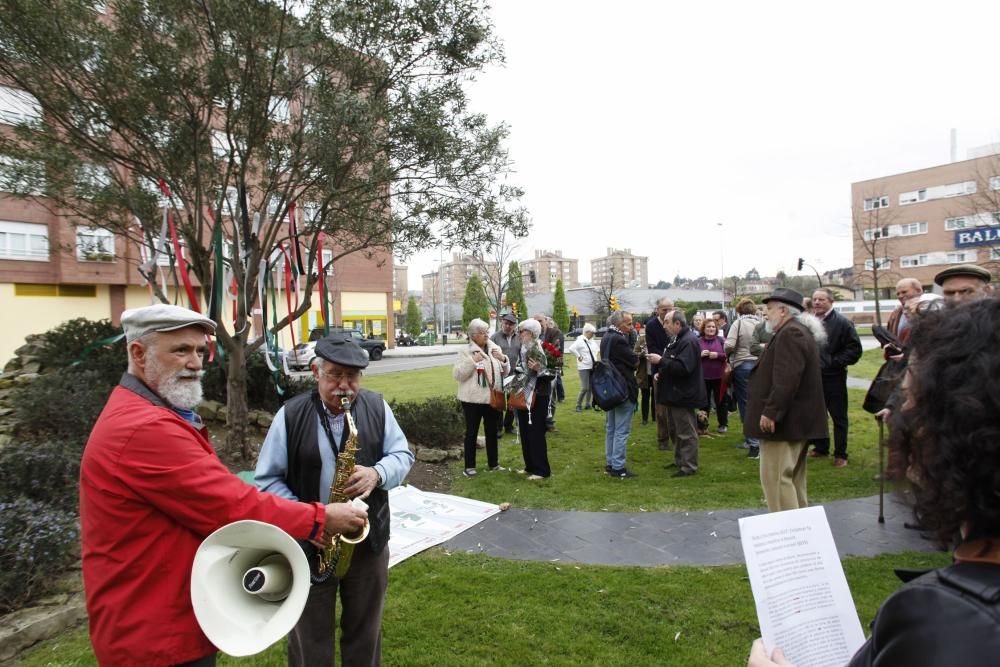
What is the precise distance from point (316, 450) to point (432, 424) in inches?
222

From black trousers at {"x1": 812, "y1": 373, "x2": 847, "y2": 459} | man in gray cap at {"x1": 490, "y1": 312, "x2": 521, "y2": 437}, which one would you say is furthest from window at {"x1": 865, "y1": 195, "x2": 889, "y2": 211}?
man in gray cap at {"x1": 490, "y1": 312, "x2": 521, "y2": 437}

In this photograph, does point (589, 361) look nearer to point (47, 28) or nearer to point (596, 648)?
point (596, 648)

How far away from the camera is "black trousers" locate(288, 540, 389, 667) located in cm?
241

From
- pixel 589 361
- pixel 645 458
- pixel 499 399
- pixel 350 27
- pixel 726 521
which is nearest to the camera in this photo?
pixel 726 521

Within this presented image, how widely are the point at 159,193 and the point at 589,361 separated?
693 cm

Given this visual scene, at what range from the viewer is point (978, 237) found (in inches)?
225

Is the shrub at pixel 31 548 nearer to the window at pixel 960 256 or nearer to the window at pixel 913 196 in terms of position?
the window at pixel 960 256

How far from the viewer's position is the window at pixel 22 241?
23047mm

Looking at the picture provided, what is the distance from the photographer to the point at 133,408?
70.7 inches

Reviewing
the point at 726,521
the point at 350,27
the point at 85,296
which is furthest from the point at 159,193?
the point at 85,296

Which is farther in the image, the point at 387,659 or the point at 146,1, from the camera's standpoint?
the point at 146,1

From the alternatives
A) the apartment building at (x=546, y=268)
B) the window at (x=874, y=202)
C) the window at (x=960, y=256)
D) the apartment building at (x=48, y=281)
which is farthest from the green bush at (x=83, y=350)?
the apartment building at (x=546, y=268)

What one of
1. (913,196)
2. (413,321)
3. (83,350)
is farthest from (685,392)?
(913,196)

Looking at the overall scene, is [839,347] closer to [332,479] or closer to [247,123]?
[332,479]
